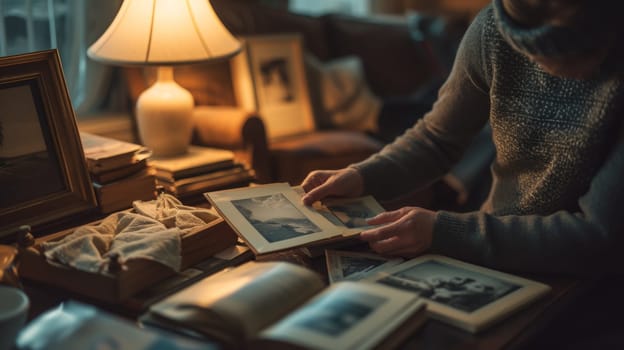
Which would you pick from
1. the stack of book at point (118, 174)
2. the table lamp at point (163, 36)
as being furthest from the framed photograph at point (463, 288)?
the table lamp at point (163, 36)

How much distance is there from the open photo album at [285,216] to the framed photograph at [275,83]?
1.54 meters

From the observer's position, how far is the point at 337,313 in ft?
3.02

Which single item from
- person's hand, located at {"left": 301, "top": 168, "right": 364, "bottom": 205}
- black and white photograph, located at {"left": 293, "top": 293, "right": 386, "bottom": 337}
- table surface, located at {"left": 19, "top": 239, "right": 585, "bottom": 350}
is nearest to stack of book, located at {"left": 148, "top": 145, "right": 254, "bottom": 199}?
person's hand, located at {"left": 301, "top": 168, "right": 364, "bottom": 205}

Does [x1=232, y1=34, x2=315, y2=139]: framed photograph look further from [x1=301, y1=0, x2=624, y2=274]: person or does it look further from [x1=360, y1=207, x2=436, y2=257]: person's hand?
[x1=360, y1=207, x2=436, y2=257]: person's hand

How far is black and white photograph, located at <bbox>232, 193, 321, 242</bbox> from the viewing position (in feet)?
3.97

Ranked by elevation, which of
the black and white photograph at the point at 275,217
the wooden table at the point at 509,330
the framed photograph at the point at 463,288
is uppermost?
the black and white photograph at the point at 275,217

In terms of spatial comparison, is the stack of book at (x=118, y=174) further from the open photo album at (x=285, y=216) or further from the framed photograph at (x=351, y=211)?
the framed photograph at (x=351, y=211)

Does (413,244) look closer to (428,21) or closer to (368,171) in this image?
(368,171)

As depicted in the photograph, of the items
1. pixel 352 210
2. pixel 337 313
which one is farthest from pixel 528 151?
pixel 337 313

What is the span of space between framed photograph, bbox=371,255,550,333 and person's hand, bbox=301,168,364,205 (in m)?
0.26

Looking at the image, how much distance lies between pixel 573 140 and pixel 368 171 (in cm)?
41

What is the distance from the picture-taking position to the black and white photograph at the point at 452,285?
3.43 feet

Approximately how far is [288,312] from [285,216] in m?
0.33

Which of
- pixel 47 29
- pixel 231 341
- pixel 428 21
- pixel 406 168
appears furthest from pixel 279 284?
pixel 428 21
